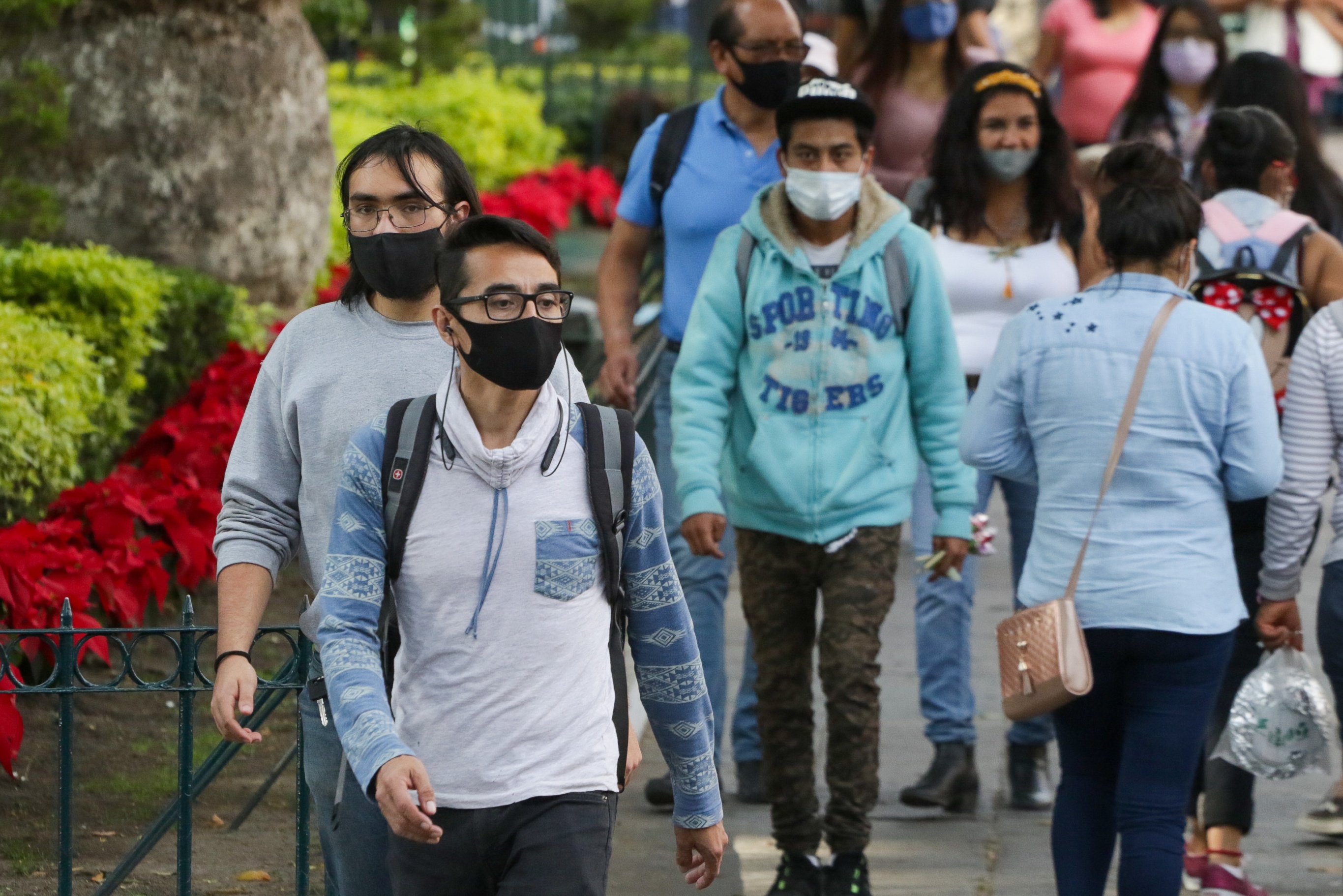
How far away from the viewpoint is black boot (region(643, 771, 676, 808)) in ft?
17.6

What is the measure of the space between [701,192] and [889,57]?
6.73 ft

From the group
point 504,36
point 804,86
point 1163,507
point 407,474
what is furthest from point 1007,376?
point 504,36

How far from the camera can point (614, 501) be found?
9.71 ft

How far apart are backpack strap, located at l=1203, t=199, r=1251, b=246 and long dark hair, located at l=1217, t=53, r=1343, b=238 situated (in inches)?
24.1

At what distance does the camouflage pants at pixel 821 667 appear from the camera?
15.1 ft

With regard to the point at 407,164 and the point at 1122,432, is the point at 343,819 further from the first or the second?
the point at 1122,432

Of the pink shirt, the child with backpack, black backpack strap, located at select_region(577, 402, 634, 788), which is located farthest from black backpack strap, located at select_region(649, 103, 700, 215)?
the pink shirt

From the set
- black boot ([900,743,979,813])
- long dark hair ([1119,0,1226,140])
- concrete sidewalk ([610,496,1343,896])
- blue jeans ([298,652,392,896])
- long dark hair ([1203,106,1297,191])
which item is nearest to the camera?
blue jeans ([298,652,392,896])

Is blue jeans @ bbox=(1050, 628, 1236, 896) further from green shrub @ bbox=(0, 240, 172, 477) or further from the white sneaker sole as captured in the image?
green shrub @ bbox=(0, 240, 172, 477)

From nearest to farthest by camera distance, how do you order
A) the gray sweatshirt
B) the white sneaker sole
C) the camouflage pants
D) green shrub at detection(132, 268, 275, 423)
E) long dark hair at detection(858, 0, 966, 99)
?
1. the gray sweatshirt
2. the camouflage pants
3. the white sneaker sole
4. green shrub at detection(132, 268, 275, 423)
5. long dark hair at detection(858, 0, 966, 99)

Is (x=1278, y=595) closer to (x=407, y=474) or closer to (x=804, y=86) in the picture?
(x=804, y=86)

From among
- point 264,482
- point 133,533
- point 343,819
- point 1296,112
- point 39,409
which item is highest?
point 1296,112

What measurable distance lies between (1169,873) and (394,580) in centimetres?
191

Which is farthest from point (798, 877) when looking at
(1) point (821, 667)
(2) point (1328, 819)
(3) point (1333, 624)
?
(2) point (1328, 819)
